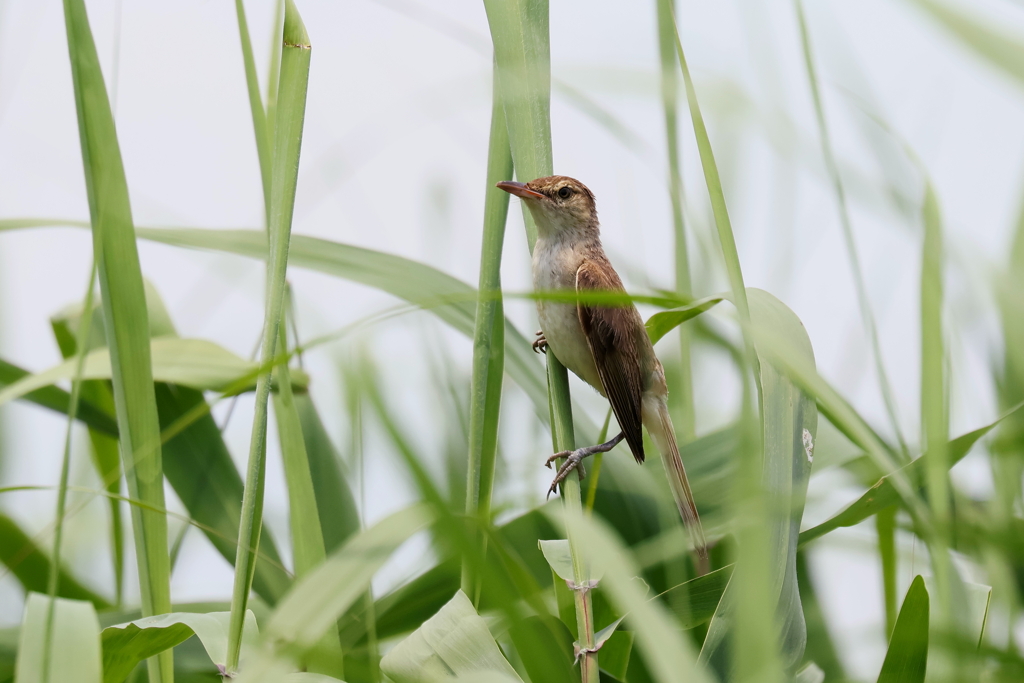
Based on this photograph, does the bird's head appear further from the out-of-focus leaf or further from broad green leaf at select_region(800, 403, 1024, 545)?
the out-of-focus leaf

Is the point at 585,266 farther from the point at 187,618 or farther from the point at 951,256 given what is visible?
the point at 187,618

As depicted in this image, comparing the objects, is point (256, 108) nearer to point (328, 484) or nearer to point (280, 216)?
point (280, 216)

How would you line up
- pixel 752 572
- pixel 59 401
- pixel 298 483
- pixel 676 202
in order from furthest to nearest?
pixel 59 401 → pixel 676 202 → pixel 298 483 → pixel 752 572

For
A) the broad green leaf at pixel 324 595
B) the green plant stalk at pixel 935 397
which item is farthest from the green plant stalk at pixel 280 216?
the green plant stalk at pixel 935 397

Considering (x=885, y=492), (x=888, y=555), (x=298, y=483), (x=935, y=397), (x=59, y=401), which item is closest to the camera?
(x=935, y=397)

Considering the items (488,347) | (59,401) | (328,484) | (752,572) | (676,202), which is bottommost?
(752,572)

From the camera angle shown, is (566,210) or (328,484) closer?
(328,484)

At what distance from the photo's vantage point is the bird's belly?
168cm

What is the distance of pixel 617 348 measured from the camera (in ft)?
6.31

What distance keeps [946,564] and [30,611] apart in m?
1.14

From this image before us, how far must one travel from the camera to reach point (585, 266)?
1.98 meters

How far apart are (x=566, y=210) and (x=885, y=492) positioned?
3.82ft

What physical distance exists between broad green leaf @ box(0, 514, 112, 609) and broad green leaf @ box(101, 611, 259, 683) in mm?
850

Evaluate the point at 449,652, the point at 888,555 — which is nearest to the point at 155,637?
the point at 449,652
